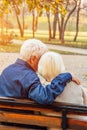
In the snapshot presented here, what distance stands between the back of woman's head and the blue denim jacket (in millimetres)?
44

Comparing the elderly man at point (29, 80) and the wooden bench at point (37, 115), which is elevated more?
the elderly man at point (29, 80)


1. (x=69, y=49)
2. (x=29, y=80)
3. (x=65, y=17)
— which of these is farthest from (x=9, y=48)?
(x=29, y=80)

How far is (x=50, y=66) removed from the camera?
70.5 inches

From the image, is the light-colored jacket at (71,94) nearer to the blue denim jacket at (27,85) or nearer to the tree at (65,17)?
the blue denim jacket at (27,85)

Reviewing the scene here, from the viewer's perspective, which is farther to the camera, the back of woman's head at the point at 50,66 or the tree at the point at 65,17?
the tree at the point at 65,17

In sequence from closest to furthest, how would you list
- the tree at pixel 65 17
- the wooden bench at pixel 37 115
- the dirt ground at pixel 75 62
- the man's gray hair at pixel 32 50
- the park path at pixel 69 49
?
the wooden bench at pixel 37 115 < the man's gray hair at pixel 32 50 < the tree at pixel 65 17 < the park path at pixel 69 49 < the dirt ground at pixel 75 62

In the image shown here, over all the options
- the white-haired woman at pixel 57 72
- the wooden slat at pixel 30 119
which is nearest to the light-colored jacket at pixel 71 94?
the white-haired woman at pixel 57 72

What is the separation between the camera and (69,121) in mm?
1729

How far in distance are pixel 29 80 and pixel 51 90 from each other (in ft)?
0.39

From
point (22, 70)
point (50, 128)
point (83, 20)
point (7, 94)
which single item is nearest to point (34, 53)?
point (22, 70)

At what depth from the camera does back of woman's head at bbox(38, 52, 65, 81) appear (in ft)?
5.86

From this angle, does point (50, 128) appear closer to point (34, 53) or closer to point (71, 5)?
point (34, 53)

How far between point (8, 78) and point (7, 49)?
3.06 m

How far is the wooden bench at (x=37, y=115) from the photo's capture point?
1.71 metres
